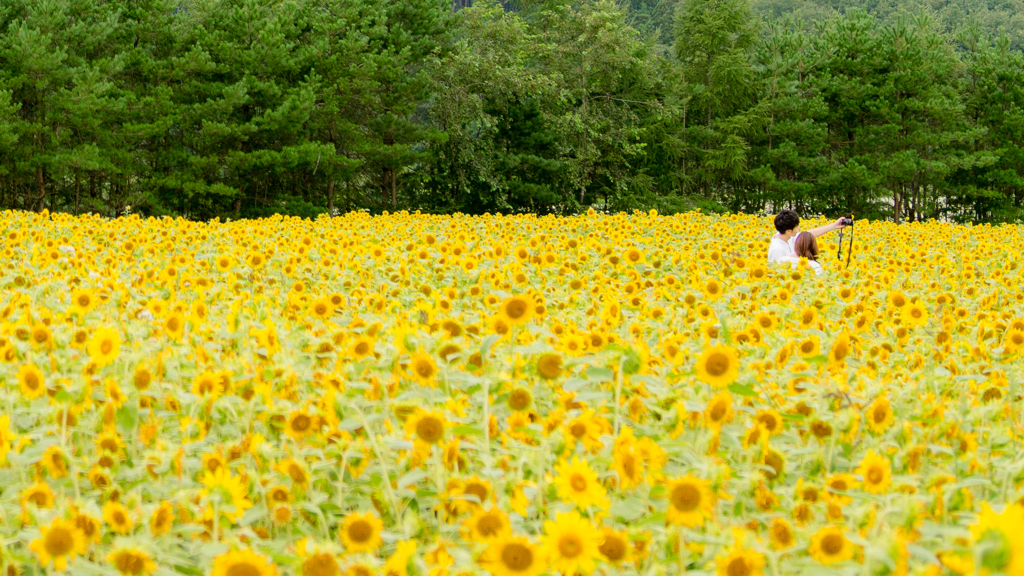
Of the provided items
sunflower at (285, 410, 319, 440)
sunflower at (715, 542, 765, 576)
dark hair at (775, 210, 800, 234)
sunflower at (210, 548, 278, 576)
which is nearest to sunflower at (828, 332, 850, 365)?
sunflower at (715, 542, 765, 576)

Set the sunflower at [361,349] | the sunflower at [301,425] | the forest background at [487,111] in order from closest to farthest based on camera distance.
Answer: the sunflower at [301,425] < the sunflower at [361,349] < the forest background at [487,111]

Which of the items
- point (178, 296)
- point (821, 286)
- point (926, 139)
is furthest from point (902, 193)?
point (178, 296)

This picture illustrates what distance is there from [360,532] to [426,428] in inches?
11.5

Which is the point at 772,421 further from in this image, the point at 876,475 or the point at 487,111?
the point at 487,111

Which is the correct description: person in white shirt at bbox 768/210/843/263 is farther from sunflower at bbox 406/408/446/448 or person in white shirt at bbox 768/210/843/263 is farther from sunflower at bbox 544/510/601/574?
sunflower at bbox 544/510/601/574

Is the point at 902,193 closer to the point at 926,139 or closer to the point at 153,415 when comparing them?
the point at 926,139

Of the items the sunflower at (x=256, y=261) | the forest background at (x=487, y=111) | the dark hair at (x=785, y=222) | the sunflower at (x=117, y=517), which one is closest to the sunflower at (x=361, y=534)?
the sunflower at (x=117, y=517)

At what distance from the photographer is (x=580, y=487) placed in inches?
67.2

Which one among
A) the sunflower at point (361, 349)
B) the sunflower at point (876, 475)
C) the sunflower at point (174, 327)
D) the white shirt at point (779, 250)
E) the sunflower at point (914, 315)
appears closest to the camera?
the sunflower at point (876, 475)

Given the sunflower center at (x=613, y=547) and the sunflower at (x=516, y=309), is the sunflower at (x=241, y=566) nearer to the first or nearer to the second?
the sunflower center at (x=613, y=547)

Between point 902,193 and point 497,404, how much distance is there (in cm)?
3683

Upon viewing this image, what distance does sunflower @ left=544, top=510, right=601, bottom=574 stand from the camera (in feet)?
4.87

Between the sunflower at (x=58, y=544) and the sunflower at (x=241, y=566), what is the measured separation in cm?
29

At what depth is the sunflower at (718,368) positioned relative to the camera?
2160 millimetres
